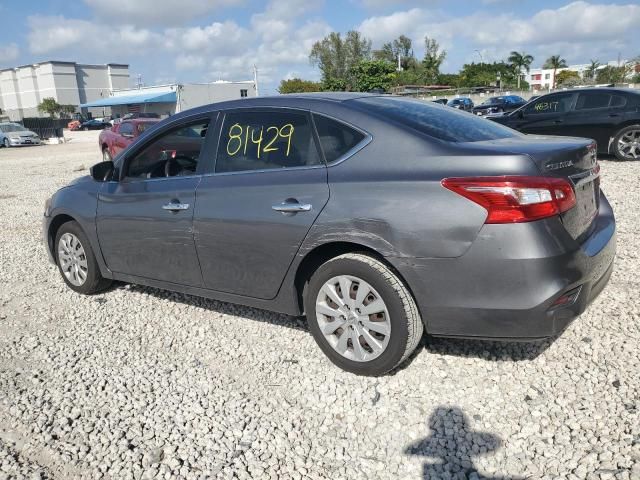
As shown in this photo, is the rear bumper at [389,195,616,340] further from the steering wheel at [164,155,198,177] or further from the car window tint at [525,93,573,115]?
the car window tint at [525,93,573,115]

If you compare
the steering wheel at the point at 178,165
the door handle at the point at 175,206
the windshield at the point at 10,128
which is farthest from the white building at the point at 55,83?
the door handle at the point at 175,206

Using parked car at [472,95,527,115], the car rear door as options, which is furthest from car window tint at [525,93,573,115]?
parked car at [472,95,527,115]

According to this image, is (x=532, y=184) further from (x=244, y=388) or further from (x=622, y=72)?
(x=622, y=72)

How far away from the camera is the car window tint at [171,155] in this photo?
4.09m

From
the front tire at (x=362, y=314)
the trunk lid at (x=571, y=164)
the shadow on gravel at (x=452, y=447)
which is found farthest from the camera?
the front tire at (x=362, y=314)

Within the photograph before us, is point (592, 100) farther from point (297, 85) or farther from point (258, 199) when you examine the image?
point (297, 85)

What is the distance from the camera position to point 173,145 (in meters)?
4.46

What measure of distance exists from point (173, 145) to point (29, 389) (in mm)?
2093

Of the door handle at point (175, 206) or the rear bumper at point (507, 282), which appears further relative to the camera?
the door handle at point (175, 206)

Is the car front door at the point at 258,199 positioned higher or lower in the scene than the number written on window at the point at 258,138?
lower

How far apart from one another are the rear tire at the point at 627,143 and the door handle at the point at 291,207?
9835mm

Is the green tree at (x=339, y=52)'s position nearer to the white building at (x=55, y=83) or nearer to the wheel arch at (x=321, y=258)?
the white building at (x=55, y=83)

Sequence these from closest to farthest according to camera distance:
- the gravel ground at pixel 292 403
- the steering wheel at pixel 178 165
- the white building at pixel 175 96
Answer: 1. the gravel ground at pixel 292 403
2. the steering wheel at pixel 178 165
3. the white building at pixel 175 96

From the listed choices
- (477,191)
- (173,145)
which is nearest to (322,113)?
(477,191)
